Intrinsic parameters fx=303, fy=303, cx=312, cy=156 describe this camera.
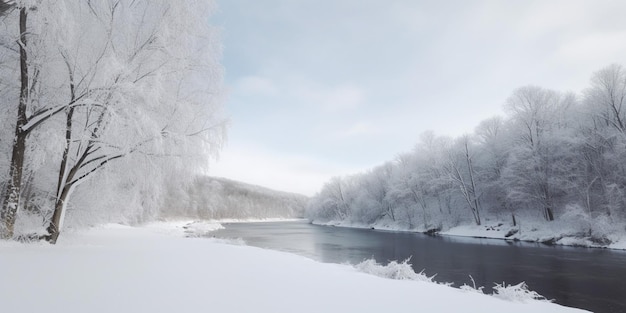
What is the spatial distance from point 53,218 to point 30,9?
20.9ft

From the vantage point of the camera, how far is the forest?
8719 millimetres

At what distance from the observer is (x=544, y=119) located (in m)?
32.8

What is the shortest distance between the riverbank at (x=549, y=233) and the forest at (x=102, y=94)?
93.3ft

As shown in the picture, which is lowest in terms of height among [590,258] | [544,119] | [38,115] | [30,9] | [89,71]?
[590,258]

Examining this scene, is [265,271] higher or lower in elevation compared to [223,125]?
lower

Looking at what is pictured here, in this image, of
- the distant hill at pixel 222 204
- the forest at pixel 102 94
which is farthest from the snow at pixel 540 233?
the distant hill at pixel 222 204

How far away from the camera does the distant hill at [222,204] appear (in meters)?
77.8

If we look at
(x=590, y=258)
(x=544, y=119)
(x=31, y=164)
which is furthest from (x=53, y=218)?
(x=544, y=119)

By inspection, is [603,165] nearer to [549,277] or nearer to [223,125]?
[549,277]

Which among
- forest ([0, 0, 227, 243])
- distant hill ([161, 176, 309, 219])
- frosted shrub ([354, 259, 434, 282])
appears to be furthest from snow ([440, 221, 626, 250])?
distant hill ([161, 176, 309, 219])

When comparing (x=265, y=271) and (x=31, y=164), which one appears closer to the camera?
(x=265, y=271)

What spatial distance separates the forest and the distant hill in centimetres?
A: 4253

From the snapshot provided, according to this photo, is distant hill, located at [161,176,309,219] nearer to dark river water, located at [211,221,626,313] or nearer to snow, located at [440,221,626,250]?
snow, located at [440,221,626,250]

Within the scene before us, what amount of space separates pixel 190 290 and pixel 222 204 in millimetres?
112671
